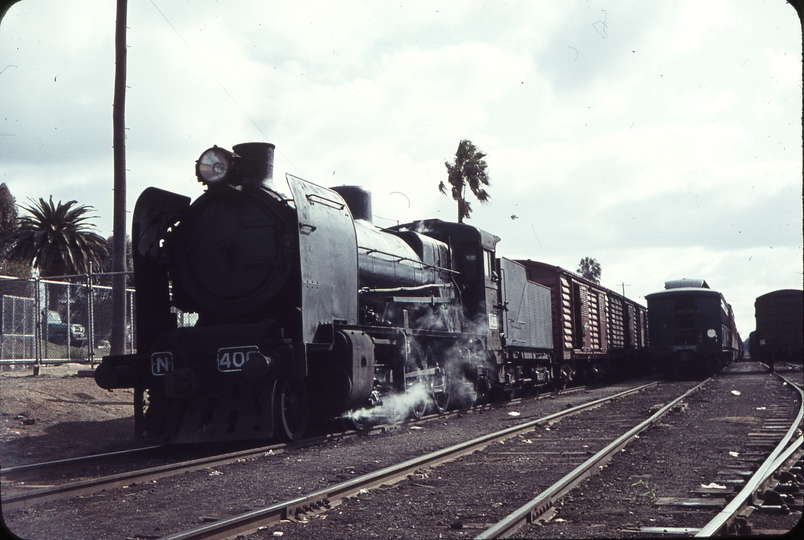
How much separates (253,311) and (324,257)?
3.39ft

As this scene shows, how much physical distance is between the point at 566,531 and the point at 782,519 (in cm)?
140

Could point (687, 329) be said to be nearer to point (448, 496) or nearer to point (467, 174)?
point (467, 174)

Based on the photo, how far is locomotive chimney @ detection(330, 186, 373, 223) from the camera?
1155 centimetres

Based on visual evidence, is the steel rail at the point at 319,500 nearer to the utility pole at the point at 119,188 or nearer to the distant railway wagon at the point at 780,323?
the utility pole at the point at 119,188

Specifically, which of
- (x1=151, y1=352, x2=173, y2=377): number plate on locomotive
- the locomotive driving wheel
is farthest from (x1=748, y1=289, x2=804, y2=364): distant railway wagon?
(x1=151, y1=352, x2=173, y2=377): number plate on locomotive

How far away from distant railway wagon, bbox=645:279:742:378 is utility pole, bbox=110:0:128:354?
64.0ft

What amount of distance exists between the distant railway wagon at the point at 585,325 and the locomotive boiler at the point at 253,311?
1082cm

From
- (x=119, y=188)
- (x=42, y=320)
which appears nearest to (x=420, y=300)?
(x=119, y=188)

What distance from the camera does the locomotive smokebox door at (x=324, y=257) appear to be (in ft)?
27.8

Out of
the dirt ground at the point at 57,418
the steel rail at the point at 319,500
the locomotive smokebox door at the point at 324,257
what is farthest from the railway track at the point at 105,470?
the steel rail at the point at 319,500

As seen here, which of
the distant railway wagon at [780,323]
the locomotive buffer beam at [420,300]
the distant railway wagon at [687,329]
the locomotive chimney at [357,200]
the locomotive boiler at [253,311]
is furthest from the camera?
the distant railway wagon at [780,323]

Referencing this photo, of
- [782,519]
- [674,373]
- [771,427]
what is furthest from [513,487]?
[674,373]

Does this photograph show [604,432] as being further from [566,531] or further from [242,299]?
[566,531]

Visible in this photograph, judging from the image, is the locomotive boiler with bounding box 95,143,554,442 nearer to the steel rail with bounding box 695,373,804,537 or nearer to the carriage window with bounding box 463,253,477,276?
the carriage window with bounding box 463,253,477,276
